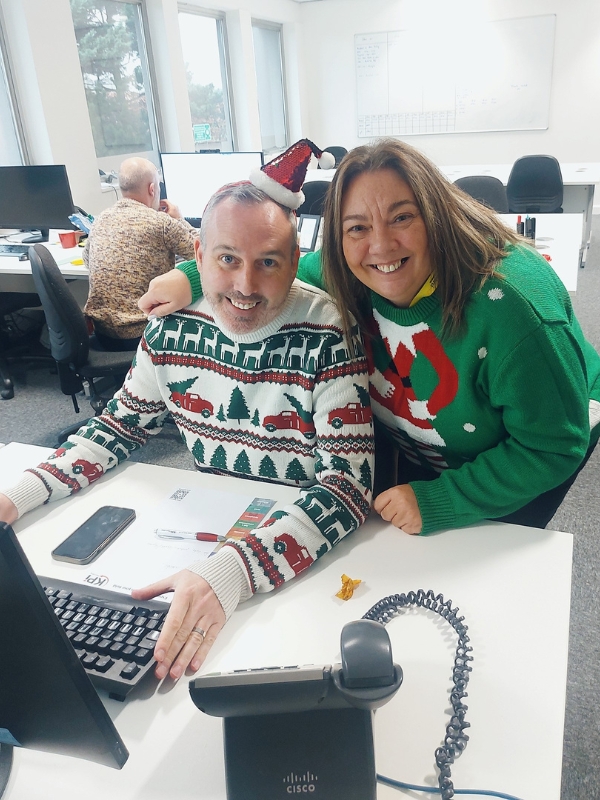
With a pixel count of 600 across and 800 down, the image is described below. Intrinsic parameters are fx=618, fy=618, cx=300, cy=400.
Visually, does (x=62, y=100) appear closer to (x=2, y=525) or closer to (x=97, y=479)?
(x=97, y=479)

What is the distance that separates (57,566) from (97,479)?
270mm

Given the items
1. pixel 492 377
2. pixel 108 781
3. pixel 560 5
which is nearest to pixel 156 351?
pixel 492 377

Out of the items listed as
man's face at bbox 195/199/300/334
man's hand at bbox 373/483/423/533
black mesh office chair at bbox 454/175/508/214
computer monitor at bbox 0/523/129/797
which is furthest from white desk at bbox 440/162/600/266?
computer monitor at bbox 0/523/129/797

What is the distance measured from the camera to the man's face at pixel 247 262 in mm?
1145

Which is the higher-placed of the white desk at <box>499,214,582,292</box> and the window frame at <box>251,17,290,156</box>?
the window frame at <box>251,17,290,156</box>

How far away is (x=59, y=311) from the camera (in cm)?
259

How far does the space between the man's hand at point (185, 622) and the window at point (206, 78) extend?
5953 mm

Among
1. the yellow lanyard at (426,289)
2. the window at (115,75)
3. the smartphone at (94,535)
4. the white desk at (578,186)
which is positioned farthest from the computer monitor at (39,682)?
the window at (115,75)

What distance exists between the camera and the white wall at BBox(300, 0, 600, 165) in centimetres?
692

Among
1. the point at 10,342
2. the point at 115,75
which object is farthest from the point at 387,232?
the point at 115,75

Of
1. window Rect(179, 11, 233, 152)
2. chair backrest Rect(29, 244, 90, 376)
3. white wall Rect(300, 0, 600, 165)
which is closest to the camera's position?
chair backrest Rect(29, 244, 90, 376)

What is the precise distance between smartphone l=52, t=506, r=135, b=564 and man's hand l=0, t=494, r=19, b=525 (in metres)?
0.13

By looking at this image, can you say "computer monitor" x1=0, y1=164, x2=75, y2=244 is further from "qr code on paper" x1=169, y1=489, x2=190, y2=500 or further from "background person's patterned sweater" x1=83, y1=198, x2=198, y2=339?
"qr code on paper" x1=169, y1=489, x2=190, y2=500

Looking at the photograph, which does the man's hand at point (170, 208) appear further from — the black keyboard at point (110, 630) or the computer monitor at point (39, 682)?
the computer monitor at point (39, 682)
